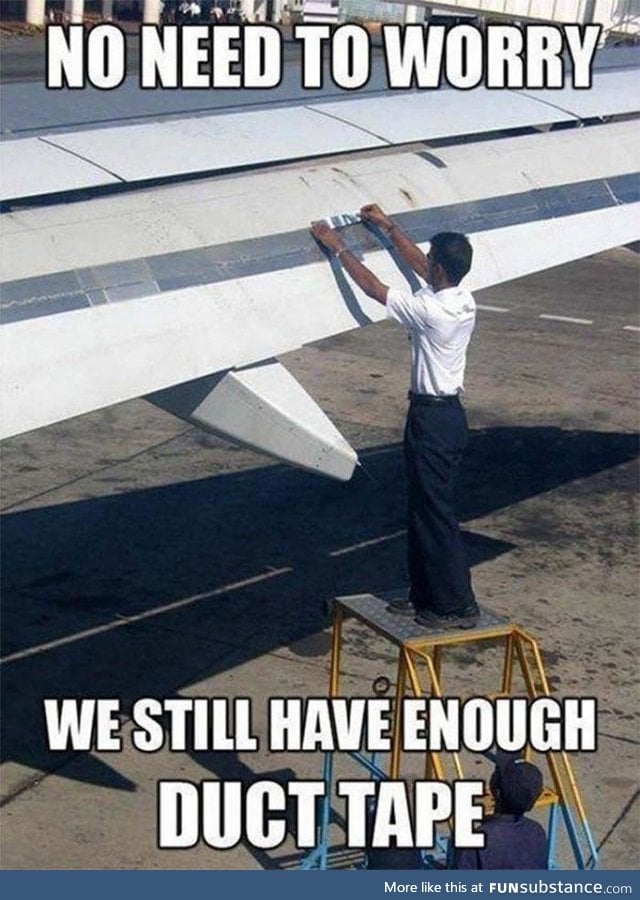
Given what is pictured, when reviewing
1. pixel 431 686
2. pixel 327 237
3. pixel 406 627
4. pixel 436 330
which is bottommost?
pixel 431 686

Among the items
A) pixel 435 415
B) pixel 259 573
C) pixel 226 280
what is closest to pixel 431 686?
pixel 435 415

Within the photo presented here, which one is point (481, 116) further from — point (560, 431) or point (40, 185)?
point (560, 431)

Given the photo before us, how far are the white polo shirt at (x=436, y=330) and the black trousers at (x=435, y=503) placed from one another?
99mm

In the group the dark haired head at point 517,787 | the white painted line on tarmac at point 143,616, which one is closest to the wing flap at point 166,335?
the dark haired head at point 517,787

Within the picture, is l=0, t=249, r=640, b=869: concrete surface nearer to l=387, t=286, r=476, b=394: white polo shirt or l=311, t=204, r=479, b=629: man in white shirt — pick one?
l=311, t=204, r=479, b=629: man in white shirt

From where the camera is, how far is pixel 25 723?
10820 millimetres

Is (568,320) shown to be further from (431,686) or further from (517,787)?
(517,787)

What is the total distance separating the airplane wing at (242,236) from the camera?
6707 millimetres

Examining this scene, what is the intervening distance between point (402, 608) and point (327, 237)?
210 cm

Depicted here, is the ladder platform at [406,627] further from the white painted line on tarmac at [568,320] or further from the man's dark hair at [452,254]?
the white painted line on tarmac at [568,320]

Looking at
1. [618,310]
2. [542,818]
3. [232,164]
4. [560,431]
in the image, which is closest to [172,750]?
[542,818]

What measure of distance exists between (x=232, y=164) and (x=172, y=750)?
12.1 feet

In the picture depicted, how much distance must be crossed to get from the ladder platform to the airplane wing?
3.88 ft

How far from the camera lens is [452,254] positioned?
27.0 feet
